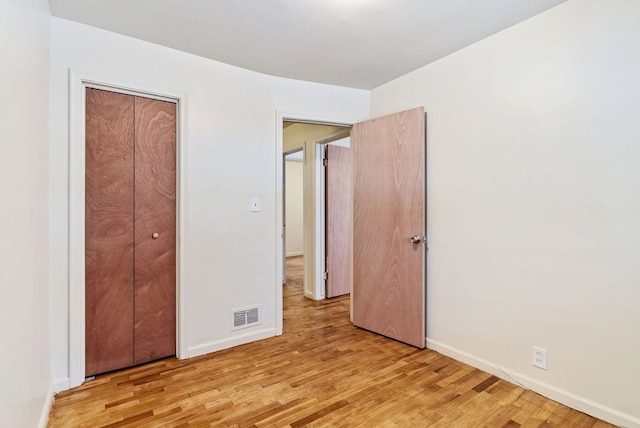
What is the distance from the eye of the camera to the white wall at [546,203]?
5.65ft

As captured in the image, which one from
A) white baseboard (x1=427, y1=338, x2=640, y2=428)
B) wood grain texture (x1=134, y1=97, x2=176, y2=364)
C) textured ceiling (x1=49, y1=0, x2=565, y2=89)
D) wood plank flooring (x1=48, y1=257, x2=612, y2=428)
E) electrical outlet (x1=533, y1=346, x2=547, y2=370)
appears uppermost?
textured ceiling (x1=49, y1=0, x2=565, y2=89)

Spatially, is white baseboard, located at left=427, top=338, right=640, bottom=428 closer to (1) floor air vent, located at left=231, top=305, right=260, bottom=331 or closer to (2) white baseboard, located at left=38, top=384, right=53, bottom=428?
(1) floor air vent, located at left=231, top=305, right=260, bottom=331

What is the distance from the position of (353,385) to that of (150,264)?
169 cm

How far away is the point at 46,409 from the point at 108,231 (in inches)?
41.8

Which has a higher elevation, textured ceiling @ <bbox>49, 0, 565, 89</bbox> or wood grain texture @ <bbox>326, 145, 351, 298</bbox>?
textured ceiling @ <bbox>49, 0, 565, 89</bbox>

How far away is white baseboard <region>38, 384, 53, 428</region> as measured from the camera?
1.64m

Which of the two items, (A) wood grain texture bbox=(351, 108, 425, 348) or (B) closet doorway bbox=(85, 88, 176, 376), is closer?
(B) closet doorway bbox=(85, 88, 176, 376)

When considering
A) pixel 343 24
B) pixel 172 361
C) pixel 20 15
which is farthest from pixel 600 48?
pixel 172 361

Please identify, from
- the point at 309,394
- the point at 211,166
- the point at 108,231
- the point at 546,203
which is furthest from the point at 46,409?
the point at 546,203

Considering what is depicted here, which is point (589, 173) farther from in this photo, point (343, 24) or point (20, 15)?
point (20, 15)

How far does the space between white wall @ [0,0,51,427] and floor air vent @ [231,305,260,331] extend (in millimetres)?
1194

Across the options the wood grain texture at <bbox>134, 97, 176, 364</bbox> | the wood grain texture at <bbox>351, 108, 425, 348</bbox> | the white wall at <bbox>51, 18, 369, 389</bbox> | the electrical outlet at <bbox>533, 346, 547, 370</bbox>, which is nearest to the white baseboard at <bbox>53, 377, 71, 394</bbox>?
the white wall at <bbox>51, 18, 369, 389</bbox>

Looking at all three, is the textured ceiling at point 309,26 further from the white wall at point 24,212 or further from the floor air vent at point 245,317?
the floor air vent at point 245,317

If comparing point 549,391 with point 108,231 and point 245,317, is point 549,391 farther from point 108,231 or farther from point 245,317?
point 108,231
